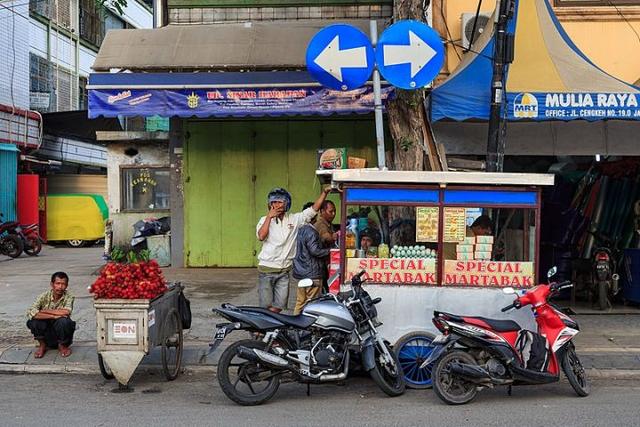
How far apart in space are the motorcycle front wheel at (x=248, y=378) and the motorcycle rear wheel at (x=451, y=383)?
4.60ft

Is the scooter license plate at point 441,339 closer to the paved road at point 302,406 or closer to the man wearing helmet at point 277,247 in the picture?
the paved road at point 302,406

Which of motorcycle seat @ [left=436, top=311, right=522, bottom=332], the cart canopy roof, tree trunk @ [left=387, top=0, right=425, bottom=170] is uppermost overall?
tree trunk @ [left=387, top=0, right=425, bottom=170]

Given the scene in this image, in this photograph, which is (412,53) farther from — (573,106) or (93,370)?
(93,370)

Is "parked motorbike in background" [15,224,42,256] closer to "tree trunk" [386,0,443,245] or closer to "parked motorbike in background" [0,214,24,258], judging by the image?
"parked motorbike in background" [0,214,24,258]

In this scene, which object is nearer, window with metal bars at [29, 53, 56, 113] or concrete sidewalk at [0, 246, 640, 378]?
concrete sidewalk at [0, 246, 640, 378]

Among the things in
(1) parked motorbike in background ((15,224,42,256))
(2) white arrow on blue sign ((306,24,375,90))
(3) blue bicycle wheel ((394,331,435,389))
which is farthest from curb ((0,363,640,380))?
(1) parked motorbike in background ((15,224,42,256))

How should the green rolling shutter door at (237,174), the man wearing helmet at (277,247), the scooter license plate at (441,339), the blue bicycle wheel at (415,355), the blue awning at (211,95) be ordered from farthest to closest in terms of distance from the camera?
1. the green rolling shutter door at (237,174)
2. the blue awning at (211,95)
3. the man wearing helmet at (277,247)
4. the blue bicycle wheel at (415,355)
5. the scooter license plate at (441,339)

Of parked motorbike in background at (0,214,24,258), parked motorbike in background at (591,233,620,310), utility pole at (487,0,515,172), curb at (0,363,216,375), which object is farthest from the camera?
parked motorbike in background at (0,214,24,258)

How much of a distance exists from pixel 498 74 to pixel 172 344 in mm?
4882

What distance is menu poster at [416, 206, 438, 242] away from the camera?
7.18 meters

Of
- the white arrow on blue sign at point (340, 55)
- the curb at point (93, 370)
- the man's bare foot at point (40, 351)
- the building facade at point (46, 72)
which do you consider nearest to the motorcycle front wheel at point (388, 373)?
the curb at point (93, 370)

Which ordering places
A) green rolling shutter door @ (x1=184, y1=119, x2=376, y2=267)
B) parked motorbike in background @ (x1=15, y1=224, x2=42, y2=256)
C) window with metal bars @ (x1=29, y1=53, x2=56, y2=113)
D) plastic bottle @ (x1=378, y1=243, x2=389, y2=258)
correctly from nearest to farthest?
1. plastic bottle @ (x1=378, y1=243, x2=389, y2=258)
2. green rolling shutter door @ (x1=184, y1=119, x2=376, y2=267)
3. parked motorbike in background @ (x1=15, y1=224, x2=42, y2=256)
4. window with metal bars @ (x1=29, y1=53, x2=56, y2=113)

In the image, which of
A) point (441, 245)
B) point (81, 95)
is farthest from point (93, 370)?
point (81, 95)

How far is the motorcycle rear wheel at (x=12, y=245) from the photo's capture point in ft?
60.9
